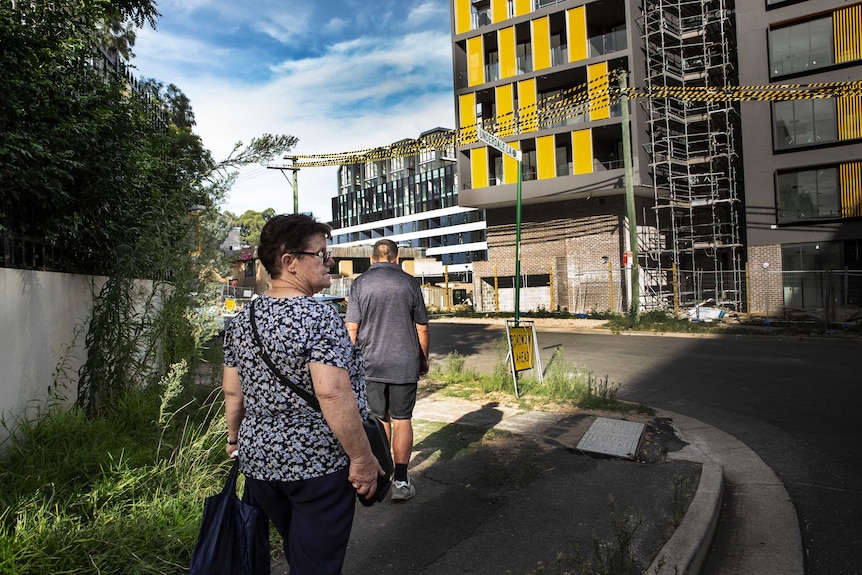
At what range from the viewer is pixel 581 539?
11.3ft

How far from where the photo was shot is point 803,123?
23.9 metres

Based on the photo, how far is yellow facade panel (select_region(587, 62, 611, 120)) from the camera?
2781 cm

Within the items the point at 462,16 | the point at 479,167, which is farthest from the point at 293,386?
the point at 462,16

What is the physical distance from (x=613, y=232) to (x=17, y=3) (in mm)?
27508

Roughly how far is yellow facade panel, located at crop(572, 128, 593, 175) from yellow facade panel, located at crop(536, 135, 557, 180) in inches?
49.1

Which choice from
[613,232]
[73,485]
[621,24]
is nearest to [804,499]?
[73,485]

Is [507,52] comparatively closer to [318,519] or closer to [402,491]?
[402,491]

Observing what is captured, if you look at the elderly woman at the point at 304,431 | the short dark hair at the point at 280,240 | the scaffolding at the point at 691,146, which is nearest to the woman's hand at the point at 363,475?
the elderly woman at the point at 304,431

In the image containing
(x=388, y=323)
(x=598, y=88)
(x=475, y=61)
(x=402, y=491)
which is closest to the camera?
(x=402, y=491)

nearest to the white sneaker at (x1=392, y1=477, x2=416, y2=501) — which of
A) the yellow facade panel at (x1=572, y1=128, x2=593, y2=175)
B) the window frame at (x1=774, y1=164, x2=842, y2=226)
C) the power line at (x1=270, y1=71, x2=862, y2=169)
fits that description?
the power line at (x1=270, y1=71, x2=862, y2=169)

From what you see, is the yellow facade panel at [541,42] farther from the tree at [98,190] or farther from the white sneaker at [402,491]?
the white sneaker at [402,491]

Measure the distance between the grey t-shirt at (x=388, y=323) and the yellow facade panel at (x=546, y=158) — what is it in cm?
2721

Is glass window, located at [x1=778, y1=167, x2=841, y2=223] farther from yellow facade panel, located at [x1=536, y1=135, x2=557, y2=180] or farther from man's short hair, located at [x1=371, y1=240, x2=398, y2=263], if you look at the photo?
man's short hair, located at [x1=371, y1=240, x2=398, y2=263]

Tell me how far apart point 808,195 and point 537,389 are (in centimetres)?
2198
